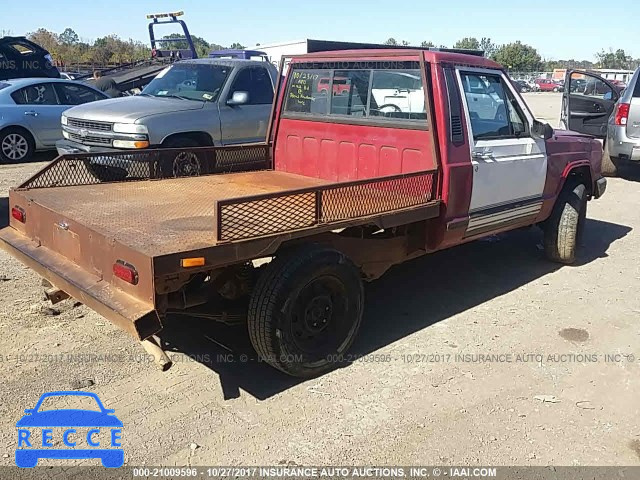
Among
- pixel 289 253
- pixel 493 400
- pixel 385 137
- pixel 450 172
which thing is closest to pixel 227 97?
pixel 385 137

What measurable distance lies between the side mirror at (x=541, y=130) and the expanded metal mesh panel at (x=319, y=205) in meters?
1.43

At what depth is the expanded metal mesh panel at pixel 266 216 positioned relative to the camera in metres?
3.17

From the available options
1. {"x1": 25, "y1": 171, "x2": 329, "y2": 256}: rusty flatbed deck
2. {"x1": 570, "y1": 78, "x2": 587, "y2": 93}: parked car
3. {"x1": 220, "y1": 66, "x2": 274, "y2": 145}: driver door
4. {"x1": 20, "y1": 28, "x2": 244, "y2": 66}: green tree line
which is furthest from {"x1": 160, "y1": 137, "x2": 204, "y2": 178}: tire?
{"x1": 20, "y1": 28, "x2": 244, "y2": 66}: green tree line

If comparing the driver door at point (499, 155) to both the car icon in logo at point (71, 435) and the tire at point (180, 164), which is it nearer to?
the tire at point (180, 164)

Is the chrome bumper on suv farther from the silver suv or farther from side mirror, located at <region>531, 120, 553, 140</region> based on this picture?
the silver suv

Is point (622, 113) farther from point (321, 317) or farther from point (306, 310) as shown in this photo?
point (306, 310)

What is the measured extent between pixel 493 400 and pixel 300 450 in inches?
49.2

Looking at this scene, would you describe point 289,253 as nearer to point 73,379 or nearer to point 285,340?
point 285,340

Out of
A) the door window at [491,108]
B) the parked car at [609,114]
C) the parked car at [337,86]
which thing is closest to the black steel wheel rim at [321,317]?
the door window at [491,108]

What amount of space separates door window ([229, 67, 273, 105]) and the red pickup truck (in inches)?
120

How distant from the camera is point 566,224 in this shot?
580 centimetres

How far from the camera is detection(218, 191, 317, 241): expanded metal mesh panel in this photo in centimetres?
317

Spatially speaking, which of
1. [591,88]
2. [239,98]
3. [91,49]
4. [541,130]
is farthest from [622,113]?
[91,49]

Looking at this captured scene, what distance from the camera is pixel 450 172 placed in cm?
432
